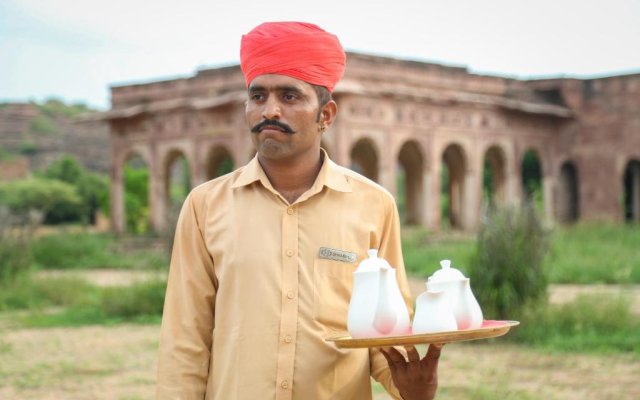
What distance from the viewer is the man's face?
8.25 ft

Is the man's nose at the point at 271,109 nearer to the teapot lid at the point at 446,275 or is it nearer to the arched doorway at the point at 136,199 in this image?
the teapot lid at the point at 446,275

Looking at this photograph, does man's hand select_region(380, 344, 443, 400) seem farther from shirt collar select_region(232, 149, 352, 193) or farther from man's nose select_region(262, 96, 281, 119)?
man's nose select_region(262, 96, 281, 119)

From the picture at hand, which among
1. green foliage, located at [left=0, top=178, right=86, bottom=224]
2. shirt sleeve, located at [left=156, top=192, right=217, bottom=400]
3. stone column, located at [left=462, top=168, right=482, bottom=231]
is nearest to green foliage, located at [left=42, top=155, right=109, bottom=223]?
green foliage, located at [left=0, top=178, right=86, bottom=224]

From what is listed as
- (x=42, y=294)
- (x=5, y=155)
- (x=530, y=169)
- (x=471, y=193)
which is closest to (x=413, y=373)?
(x=42, y=294)

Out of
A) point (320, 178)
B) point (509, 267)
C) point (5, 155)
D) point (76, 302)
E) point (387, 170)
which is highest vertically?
point (5, 155)

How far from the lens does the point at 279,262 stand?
2.51 m

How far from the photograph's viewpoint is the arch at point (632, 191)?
29.6 meters

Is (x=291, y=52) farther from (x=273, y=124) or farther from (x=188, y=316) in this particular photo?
(x=188, y=316)

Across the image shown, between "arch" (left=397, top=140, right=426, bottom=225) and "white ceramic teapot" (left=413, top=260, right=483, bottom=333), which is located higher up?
"arch" (left=397, top=140, right=426, bottom=225)

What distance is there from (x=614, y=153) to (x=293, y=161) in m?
27.2

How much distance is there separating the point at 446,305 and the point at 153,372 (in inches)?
254

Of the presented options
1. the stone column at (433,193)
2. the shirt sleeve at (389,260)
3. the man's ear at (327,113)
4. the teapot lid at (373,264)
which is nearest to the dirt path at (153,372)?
the shirt sleeve at (389,260)

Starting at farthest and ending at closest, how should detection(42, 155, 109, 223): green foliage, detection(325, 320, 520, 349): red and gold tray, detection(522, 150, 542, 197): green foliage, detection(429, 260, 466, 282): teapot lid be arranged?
detection(42, 155, 109, 223): green foliage < detection(522, 150, 542, 197): green foliage < detection(429, 260, 466, 282): teapot lid < detection(325, 320, 520, 349): red and gold tray

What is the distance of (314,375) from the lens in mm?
2471
